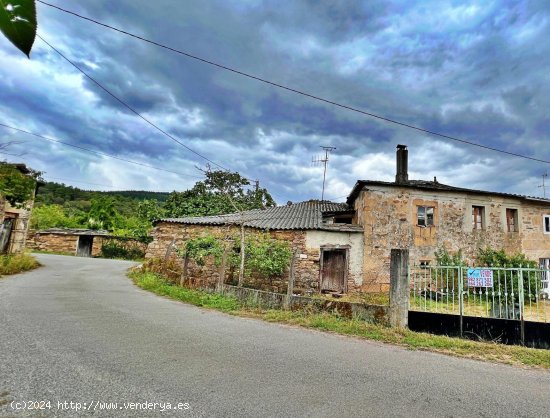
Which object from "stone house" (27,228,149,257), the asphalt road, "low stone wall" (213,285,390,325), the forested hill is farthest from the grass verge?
the forested hill

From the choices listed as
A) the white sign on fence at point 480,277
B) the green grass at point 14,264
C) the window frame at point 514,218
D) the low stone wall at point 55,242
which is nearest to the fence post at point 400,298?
Result: the white sign on fence at point 480,277

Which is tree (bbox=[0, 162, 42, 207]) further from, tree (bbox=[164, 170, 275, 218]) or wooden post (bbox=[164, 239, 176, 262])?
tree (bbox=[164, 170, 275, 218])

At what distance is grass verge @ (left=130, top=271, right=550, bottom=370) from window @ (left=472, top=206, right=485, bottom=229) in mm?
12096

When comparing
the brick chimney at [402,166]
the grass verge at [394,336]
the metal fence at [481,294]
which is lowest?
the grass verge at [394,336]

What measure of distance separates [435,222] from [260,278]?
929 cm

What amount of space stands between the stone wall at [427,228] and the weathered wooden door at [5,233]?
1749cm

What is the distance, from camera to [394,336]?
675 centimetres

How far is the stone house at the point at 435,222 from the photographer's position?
51.1 feet

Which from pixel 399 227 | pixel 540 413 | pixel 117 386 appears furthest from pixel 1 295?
pixel 399 227

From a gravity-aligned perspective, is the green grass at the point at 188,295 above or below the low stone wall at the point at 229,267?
below

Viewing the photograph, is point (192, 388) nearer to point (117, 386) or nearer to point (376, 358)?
point (117, 386)

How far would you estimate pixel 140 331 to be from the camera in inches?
240

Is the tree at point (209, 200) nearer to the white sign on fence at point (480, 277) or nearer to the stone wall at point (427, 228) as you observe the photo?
the stone wall at point (427, 228)

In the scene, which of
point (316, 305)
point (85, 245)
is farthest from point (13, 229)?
point (316, 305)
